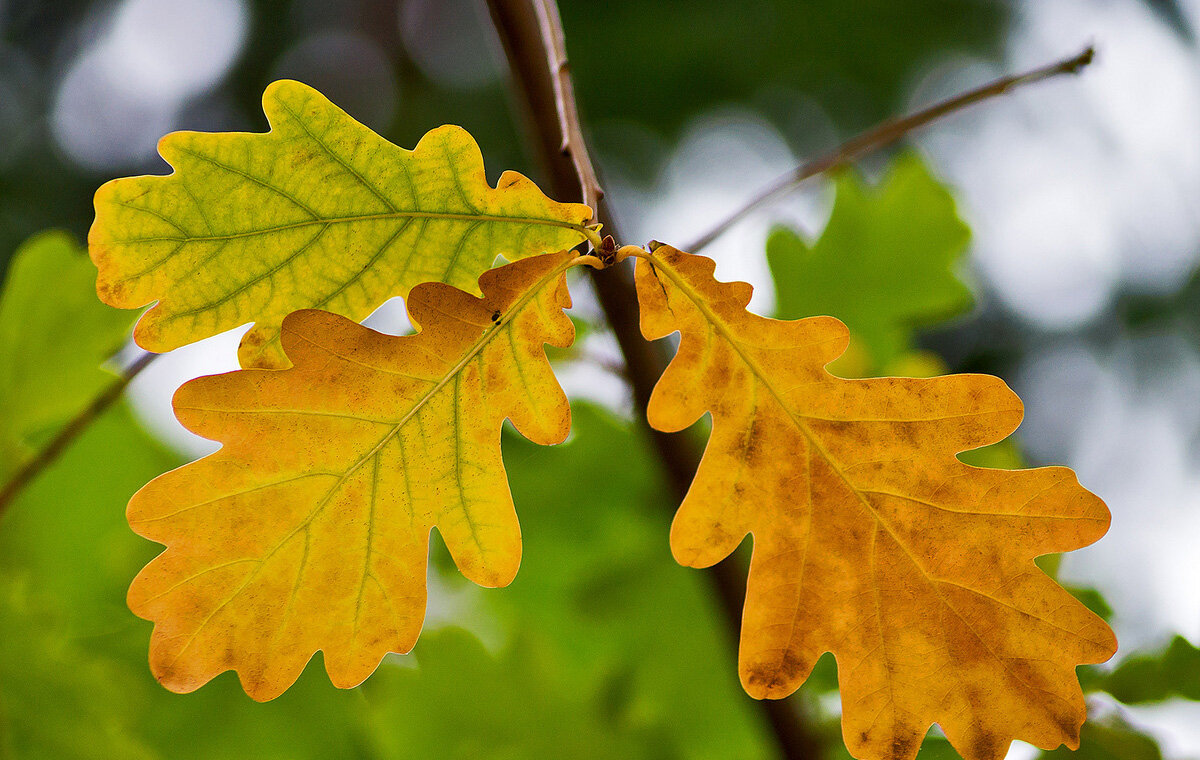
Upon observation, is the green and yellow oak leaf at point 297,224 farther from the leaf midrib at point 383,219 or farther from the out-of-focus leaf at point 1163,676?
the out-of-focus leaf at point 1163,676

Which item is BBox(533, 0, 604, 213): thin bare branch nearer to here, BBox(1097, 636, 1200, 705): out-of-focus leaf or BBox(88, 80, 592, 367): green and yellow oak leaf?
BBox(88, 80, 592, 367): green and yellow oak leaf

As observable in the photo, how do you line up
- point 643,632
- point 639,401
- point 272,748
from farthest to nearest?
point 643,632 → point 272,748 → point 639,401

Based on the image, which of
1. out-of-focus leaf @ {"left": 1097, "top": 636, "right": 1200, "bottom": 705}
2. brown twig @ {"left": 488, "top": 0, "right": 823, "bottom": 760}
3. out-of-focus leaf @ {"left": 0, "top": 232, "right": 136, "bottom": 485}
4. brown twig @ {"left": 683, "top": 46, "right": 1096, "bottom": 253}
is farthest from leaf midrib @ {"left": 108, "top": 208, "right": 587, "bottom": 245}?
out-of-focus leaf @ {"left": 1097, "top": 636, "right": 1200, "bottom": 705}

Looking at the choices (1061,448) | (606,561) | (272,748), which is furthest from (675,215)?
(272,748)

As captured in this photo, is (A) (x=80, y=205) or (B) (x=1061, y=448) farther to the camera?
(B) (x=1061, y=448)

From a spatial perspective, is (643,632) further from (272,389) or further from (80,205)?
(80,205)

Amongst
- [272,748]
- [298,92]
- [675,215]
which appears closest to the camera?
[298,92]

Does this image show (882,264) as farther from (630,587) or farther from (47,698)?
(47,698)
